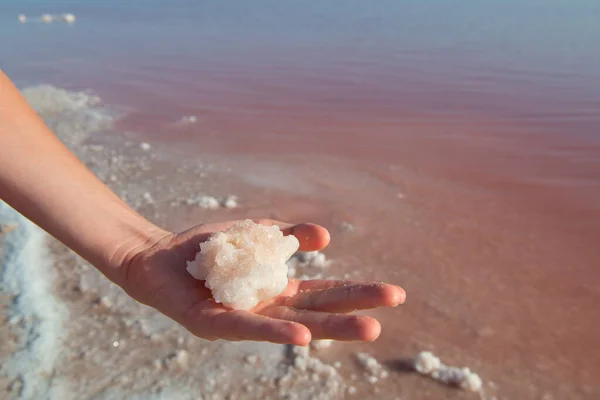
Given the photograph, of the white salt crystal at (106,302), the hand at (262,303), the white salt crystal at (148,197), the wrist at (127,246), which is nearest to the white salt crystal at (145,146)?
the white salt crystal at (148,197)

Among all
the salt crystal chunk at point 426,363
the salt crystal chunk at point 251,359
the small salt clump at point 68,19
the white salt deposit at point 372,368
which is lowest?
the small salt clump at point 68,19

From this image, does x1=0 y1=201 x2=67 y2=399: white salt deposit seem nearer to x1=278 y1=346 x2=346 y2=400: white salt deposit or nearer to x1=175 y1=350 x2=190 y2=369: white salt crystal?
x1=175 y1=350 x2=190 y2=369: white salt crystal

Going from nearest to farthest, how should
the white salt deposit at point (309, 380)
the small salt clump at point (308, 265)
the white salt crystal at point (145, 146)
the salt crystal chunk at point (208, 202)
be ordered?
the white salt deposit at point (309, 380) → the small salt clump at point (308, 265) → the salt crystal chunk at point (208, 202) → the white salt crystal at point (145, 146)

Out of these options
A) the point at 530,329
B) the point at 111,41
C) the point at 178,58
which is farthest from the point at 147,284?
the point at 111,41

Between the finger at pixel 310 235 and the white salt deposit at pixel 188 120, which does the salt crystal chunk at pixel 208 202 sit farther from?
the white salt deposit at pixel 188 120

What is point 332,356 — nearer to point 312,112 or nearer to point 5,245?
point 5,245

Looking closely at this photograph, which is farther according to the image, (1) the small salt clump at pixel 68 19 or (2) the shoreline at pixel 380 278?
(1) the small salt clump at pixel 68 19

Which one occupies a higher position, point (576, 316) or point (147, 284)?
point (147, 284)

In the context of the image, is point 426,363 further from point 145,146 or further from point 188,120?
point 188,120
